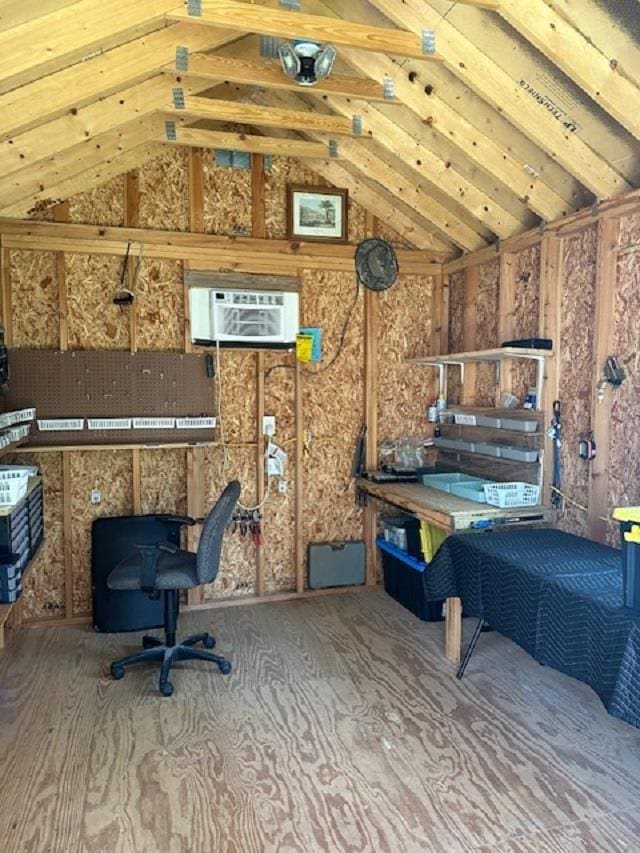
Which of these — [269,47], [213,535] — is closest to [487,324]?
[269,47]

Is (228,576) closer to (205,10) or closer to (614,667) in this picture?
(614,667)

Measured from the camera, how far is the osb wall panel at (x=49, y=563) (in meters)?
3.72

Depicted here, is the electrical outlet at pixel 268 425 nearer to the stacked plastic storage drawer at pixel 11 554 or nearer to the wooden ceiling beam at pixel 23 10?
the stacked plastic storage drawer at pixel 11 554

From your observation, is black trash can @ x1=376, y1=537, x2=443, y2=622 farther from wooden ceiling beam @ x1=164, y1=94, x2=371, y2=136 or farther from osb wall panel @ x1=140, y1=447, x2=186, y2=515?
wooden ceiling beam @ x1=164, y1=94, x2=371, y2=136

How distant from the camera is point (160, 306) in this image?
152 inches

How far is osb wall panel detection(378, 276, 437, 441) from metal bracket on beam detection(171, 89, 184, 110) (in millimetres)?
1914

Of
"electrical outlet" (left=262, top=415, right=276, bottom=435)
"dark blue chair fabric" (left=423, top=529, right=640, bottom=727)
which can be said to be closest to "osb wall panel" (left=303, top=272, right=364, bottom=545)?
"electrical outlet" (left=262, top=415, right=276, bottom=435)

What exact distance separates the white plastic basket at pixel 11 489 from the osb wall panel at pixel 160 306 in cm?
145

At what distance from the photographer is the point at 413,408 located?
446 cm

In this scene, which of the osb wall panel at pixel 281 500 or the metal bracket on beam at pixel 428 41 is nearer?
the metal bracket on beam at pixel 428 41

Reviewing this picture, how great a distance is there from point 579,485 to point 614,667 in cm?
145

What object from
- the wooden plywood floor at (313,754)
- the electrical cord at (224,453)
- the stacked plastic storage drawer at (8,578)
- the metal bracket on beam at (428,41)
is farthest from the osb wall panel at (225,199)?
the wooden plywood floor at (313,754)

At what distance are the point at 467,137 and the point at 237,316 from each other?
1780 mm

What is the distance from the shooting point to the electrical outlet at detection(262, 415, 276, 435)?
4066 mm
